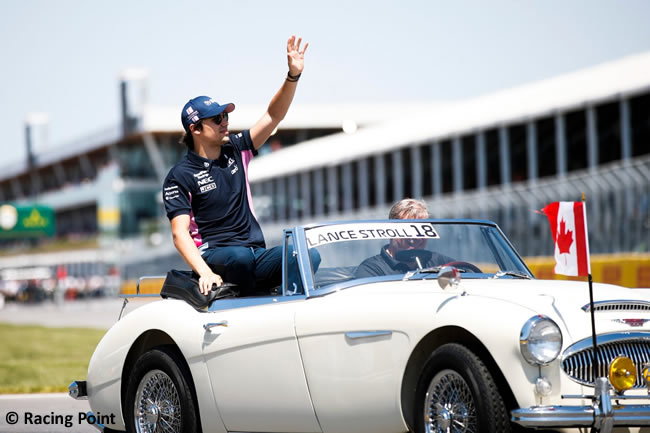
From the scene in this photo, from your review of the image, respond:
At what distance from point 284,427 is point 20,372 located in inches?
367

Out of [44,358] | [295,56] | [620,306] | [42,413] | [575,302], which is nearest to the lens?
[575,302]

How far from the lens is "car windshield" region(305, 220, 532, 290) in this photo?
5.81 meters

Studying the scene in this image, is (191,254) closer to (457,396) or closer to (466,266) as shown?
(466,266)

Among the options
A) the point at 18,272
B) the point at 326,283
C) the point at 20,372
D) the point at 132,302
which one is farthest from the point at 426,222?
the point at 18,272

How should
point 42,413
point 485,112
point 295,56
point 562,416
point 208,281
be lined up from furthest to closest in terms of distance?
point 485,112 → point 42,413 → point 295,56 → point 208,281 → point 562,416

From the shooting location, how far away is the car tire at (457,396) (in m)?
4.58

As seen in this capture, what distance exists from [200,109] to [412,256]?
5.91 ft

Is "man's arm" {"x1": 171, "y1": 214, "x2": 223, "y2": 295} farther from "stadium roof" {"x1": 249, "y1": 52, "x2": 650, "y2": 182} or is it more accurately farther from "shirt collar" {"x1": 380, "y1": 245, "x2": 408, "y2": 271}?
"stadium roof" {"x1": 249, "y1": 52, "x2": 650, "y2": 182}

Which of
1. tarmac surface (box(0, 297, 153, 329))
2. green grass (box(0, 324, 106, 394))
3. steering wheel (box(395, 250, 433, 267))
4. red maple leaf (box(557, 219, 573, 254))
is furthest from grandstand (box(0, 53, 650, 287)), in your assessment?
red maple leaf (box(557, 219, 573, 254))

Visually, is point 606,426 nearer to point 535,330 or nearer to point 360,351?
point 535,330

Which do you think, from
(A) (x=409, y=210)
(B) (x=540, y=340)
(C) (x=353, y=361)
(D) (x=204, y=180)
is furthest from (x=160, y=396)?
(B) (x=540, y=340)

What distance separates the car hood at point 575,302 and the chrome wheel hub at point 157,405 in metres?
1.90

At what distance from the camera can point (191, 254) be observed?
6316 millimetres

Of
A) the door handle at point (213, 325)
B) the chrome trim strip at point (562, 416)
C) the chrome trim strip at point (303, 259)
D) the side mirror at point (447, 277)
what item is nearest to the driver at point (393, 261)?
the chrome trim strip at point (303, 259)
